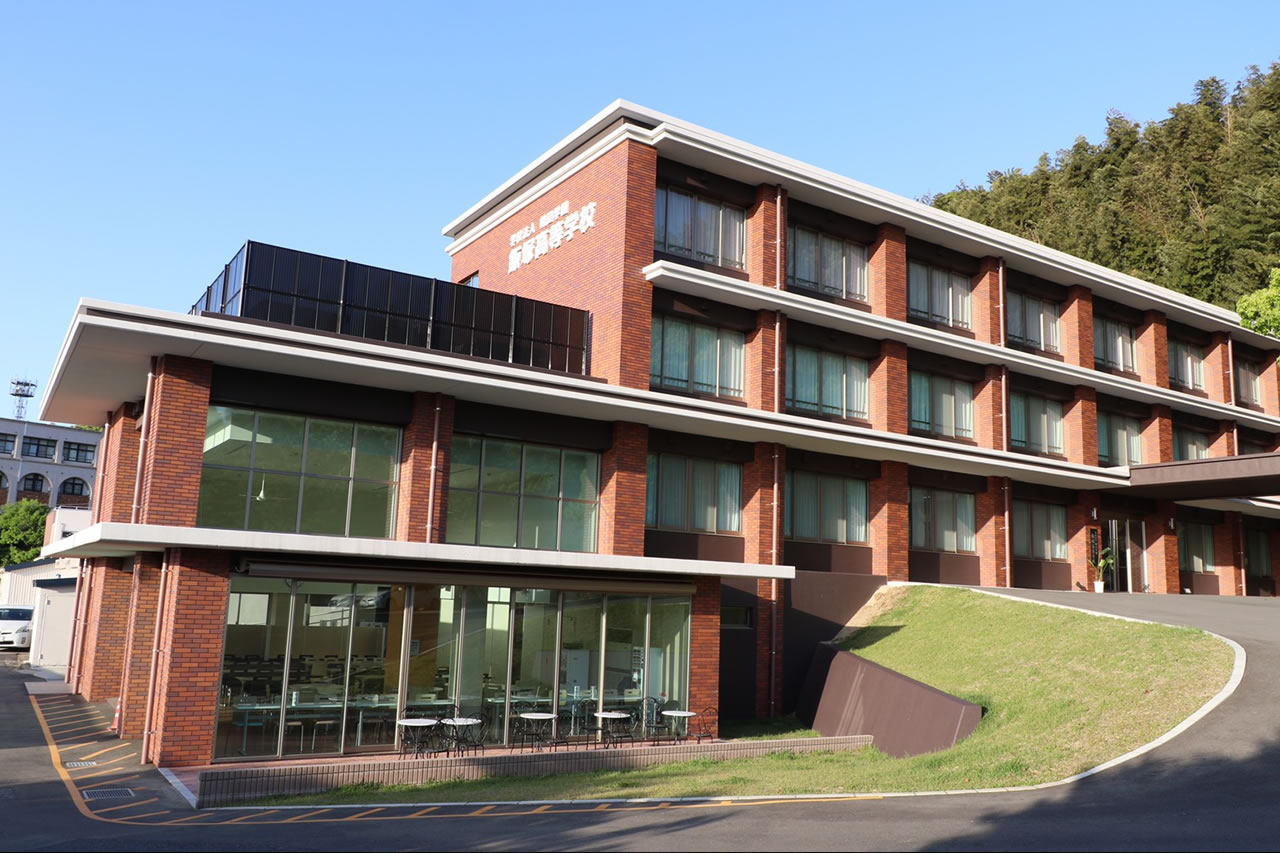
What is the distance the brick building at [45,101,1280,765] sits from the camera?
18.7m

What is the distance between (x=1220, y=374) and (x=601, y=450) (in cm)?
3000

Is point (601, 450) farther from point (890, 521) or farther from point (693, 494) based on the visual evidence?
point (890, 521)

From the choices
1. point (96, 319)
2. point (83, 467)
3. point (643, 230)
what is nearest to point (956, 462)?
point (643, 230)

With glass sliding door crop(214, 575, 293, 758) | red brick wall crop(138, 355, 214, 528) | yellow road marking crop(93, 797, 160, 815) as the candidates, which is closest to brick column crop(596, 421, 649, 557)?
glass sliding door crop(214, 575, 293, 758)

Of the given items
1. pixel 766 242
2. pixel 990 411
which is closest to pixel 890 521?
pixel 990 411

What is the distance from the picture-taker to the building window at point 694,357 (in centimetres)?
2697

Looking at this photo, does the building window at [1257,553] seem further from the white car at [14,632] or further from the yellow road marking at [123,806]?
Result: the white car at [14,632]

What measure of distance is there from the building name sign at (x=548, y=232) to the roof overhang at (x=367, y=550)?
10207 millimetres

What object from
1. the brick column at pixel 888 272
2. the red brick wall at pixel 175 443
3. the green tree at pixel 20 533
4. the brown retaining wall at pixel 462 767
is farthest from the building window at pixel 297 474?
the green tree at pixel 20 533

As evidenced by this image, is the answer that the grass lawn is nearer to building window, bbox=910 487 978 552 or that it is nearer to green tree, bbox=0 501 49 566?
building window, bbox=910 487 978 552

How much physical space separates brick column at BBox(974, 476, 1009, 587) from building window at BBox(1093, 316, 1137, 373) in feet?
26.0

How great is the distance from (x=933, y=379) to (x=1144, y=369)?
11862mm

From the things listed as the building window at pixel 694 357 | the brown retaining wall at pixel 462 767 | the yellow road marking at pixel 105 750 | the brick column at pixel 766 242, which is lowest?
the yellow road marking at pixel 105 750

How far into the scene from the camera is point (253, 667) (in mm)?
17938
